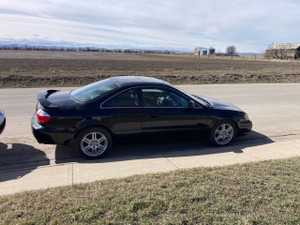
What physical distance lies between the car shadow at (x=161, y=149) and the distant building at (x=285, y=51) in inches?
3669

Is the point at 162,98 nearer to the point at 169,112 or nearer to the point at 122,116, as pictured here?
the point at 169,112

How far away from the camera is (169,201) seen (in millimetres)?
3092

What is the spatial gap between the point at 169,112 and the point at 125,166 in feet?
4.89

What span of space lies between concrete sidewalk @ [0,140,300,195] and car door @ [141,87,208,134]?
1.80ft

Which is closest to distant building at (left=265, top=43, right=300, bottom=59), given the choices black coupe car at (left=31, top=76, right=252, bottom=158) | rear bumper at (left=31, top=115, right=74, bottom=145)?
black coupe car at (left=31, top=76, right=252, bottom=158)

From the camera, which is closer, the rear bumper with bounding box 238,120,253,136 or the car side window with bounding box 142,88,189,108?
the car side window with bounding box 142,88,189,108

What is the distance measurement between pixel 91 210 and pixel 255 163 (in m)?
2.99

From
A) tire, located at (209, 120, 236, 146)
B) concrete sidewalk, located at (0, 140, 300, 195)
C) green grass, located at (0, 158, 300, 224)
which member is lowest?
concrete sidewalk, located at (0, 140, 300, 195)

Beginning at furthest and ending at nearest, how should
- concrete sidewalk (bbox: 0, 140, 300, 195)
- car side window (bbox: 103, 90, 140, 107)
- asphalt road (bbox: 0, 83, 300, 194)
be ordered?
1. car side window (bbox: 103, 90, 140, 107)
2. asphalt road (bbox: 0, 83, 300, 194)
3. concrete sidewalk (bbox: 0, 140, 300, 195)

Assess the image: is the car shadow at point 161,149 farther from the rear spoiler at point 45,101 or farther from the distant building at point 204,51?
the distant building at point 204,51

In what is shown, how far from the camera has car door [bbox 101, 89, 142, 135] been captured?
4.95 meters

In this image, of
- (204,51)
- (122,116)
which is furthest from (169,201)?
(204,51)

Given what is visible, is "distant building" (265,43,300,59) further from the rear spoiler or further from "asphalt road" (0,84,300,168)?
the rear spoiler

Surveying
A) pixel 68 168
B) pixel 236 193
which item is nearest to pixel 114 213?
pixel 236 193
